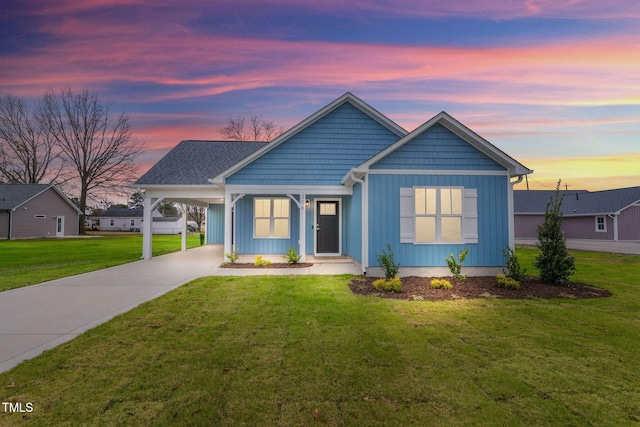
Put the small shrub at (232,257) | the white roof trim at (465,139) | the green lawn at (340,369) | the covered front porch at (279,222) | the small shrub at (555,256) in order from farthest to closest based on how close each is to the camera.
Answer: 1. the covered front porch at (279,222)
2. the small shrub at (232,257)
3. the white roof trim at (465,139)
4. the small shrub at (555,256)
5. the green lawn at (340,369)

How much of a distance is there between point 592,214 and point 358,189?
1131 inches

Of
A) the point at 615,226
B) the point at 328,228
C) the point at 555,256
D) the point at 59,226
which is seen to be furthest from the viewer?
the point at 59,226

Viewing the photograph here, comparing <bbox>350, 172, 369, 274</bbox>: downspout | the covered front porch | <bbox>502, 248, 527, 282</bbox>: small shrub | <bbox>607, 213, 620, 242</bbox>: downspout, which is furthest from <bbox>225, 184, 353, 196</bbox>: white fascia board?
<bbox>607, 213, 620, 242</bbox>: downspout

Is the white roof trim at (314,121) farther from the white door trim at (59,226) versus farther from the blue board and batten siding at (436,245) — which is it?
the white door trim at (59,226)

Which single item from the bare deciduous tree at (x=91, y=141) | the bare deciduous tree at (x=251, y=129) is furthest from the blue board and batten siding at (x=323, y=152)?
the bare deciduous tree at (x=91, y=141)

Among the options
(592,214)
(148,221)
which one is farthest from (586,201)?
(148,221)

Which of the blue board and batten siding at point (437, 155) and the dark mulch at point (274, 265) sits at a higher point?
the blue board and batten siding at point (437, 155)

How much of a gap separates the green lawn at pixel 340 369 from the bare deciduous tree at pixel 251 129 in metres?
28.9

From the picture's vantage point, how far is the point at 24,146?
1346 inches

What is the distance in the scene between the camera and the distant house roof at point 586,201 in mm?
25542

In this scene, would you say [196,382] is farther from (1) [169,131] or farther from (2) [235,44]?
(1) [169,131]

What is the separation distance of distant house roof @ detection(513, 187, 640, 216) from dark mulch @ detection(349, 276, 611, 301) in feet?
82.7

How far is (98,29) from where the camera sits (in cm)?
1142

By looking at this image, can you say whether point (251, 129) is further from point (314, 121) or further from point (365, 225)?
point (365, 225)
